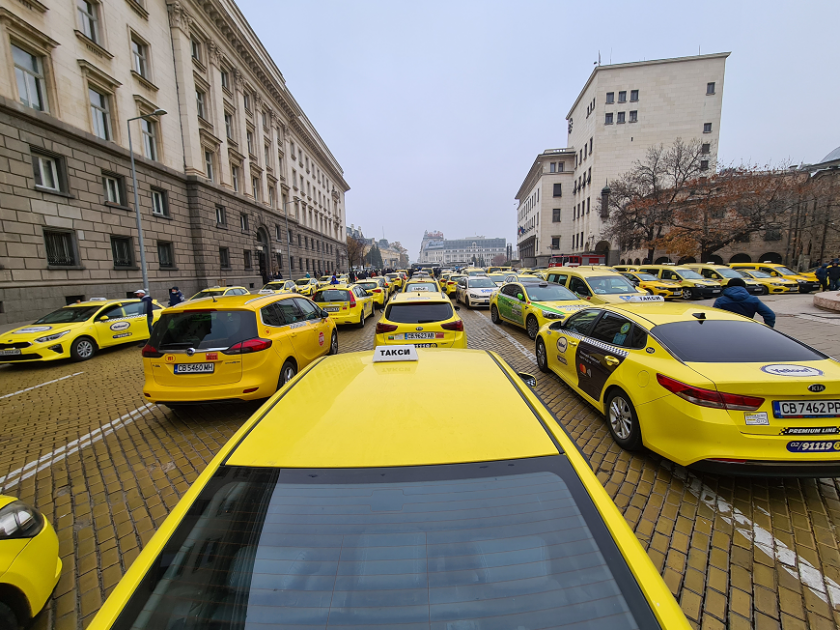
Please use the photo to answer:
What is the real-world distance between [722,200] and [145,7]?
1535 inches

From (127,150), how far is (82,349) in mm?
13857

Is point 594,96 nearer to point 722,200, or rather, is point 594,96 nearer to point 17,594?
point 722,200

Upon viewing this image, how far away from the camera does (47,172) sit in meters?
14.6

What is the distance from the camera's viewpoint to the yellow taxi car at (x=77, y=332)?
26.5 ft

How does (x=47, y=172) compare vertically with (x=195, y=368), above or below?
above

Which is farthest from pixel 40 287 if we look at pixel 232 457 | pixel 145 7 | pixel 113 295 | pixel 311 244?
Answer: pixel 311 244

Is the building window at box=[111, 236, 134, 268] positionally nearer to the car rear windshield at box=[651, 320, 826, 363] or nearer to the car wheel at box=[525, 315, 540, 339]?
the car wheel at box=[525, 315, 540, 339]

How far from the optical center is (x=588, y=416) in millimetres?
4859

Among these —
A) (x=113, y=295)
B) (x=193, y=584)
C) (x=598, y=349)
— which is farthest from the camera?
(x=113, y=295)

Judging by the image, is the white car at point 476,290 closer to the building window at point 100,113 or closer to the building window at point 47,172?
the building window at point 47,172

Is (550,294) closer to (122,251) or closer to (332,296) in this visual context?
(332,296)

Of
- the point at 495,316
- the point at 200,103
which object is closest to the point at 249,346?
the point at 495,316

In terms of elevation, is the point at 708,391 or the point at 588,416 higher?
the point at 708,391

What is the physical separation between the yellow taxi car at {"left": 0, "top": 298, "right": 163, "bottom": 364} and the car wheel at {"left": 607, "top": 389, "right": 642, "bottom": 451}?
36.7ft
